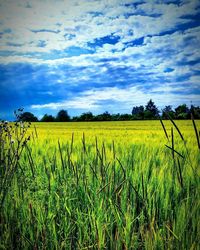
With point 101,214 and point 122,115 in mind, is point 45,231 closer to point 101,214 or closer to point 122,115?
point 101,214

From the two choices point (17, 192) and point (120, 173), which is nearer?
point (17, 192)

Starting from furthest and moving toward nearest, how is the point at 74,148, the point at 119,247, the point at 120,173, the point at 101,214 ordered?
the point at 74,148 → the point at 120,173 → the point at 101,214 → the point at 119,247

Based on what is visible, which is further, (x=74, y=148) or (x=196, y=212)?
(x=74, y=148)

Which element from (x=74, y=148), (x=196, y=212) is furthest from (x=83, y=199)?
(x=74, y=148)

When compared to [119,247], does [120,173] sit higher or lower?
higher

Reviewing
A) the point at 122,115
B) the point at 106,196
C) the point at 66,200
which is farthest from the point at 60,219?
the point at 122,115

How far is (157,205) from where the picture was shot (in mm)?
1672

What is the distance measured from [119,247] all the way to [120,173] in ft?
2.84

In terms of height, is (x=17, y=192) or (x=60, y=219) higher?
(x=17, y=192)

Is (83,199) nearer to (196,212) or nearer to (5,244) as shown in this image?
(5,244)

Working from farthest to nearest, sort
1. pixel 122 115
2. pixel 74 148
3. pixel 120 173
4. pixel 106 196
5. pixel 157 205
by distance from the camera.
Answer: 1. pixel 122 115
2. pixel 74 148
3. pixel 120 173
4. pixel 157 205
5. pixel 106 196

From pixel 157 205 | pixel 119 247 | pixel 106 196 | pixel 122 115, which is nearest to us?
pixel 119 247

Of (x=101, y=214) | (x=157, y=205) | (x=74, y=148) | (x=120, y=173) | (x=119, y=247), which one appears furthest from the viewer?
(x=74, y=148)

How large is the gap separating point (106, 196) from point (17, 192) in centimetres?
56
